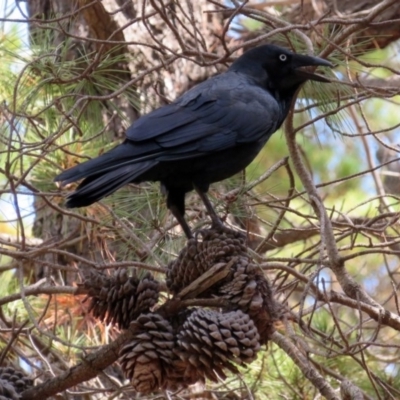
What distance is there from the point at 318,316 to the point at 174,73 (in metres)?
1.56

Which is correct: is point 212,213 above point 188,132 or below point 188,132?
below

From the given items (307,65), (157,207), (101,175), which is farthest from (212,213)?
(307,65)

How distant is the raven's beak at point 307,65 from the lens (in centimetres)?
324

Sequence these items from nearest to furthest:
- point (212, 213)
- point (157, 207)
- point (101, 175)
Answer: point (101, 175)
point (212, 213)
point (157, 207)

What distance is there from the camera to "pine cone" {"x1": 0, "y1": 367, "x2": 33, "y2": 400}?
2.43m

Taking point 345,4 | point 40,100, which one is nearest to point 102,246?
point 40,100

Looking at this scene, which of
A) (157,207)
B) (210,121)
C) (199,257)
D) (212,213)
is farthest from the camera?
(157,207)

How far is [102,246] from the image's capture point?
3945 mm

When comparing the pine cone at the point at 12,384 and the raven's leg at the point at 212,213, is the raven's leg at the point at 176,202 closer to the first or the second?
the raven's leg at the point at 212,213

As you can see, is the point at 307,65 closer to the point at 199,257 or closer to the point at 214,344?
the point at 199,257

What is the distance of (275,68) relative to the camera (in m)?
3.59

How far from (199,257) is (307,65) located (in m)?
1.06

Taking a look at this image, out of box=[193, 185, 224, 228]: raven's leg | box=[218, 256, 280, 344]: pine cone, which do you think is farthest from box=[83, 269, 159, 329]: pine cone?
box=[193, 185, 224, 228]: raven's leg

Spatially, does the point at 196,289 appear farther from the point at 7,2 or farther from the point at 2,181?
the point at 2,181
